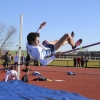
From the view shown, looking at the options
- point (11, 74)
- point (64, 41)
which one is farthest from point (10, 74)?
point (64, 41)

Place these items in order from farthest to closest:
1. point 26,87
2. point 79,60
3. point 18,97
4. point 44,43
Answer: point 79,60, point 26,87, point 18,97, point 44,43

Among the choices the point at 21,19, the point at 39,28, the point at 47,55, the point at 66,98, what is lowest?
the point at 66,98

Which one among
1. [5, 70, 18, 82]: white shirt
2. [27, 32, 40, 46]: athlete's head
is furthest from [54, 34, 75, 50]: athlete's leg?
[5, 70, 18, 82]: white shirt

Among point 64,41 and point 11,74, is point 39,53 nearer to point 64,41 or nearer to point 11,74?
point 64,41

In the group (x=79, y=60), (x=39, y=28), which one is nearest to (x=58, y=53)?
(x=39, y=28)

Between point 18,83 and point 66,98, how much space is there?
2.13m

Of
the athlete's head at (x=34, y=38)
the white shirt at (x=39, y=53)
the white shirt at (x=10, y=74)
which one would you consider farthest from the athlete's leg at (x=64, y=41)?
the white shirt at (x=10, y=74)

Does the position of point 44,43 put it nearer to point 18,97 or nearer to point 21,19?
point 18,97

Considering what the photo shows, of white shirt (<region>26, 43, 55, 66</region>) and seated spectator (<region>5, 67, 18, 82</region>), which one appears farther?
seated spectator (<region>5, 67, 18, 82</region>)

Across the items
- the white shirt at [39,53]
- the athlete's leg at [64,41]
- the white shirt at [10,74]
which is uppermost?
the athlete's leg at [64,41]

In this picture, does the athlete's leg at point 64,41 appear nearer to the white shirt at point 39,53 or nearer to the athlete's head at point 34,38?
the white shirt at point 39,53

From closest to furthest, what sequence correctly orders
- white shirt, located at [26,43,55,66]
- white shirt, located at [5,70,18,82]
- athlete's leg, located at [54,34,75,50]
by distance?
athlete's leg, located at [54,34,75,50] < white shirt, located at [26,43,55,66] < white shirt, located at [5,70,18,82]

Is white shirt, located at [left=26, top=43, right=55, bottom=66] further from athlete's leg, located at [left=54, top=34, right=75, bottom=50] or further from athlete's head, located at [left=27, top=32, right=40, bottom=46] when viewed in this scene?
athlete's leg, located at [left=54, top=34, right=75, bottom=50]

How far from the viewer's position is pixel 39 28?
5.22 m
